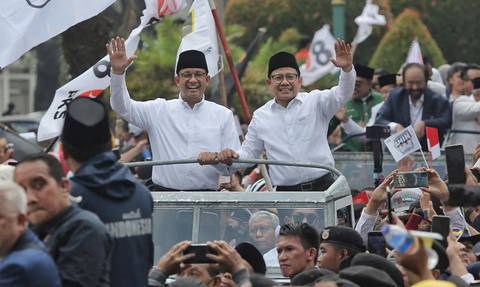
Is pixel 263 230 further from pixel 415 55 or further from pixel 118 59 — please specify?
pixel 415 55

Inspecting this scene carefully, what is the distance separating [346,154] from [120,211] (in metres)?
7.41

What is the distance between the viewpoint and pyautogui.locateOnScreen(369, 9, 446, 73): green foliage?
30.6 meters

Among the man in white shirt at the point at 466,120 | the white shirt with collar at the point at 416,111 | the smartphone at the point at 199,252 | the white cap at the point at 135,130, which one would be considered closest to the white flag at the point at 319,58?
the white cap at the point at 135,130

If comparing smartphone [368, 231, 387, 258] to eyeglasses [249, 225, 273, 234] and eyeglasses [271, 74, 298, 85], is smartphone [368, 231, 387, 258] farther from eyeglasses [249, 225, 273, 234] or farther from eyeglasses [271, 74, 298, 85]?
eyeglasses [271, 74, 298, 85]

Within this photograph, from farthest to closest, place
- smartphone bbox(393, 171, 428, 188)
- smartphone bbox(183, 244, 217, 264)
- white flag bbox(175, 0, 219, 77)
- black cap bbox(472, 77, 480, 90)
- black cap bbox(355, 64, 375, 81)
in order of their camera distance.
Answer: black cap bbox(472, 77, 480, 90) → black cap bbox(355, 64, 375, 81) → white flag bbox(175, 0, 219, 77) → smartphone bbox(393, 171, 428, 188) → smartphone bbox(183, 244, 217, 264)

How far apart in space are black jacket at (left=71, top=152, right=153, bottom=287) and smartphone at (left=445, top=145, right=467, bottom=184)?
101 inches

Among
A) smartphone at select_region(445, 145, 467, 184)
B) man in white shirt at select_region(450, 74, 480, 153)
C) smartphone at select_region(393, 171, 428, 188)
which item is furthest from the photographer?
man in white shirt at select_region(450, 74, 480, 153)

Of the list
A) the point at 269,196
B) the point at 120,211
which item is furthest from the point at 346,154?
the point at 120,211

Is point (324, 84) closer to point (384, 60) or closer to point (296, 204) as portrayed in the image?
point (384, 60)

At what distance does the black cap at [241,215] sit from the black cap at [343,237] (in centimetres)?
66

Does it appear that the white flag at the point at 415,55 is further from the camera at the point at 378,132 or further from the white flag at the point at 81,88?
the white flag at the point at 81,88

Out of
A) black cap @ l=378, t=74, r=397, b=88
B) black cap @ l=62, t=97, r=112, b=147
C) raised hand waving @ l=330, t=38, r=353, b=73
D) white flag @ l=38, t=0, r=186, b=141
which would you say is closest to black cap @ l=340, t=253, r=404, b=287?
black cap @ l=62, t=97, r=112, b=147

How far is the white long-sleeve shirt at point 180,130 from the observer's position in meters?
8.41

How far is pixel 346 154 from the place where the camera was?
12.3m
